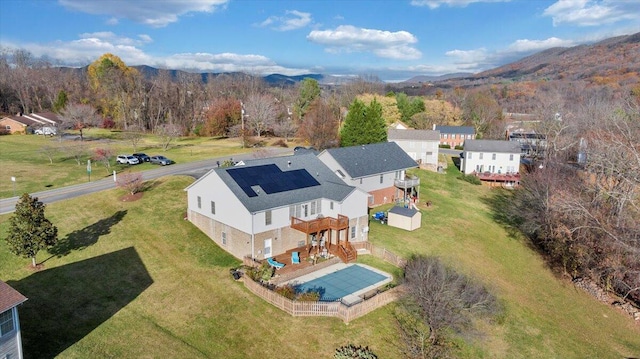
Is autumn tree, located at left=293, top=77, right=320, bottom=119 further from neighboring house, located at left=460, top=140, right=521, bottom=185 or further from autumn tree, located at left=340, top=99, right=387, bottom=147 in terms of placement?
neighboring house, located at left=460, top=140, right=521, bottom=185

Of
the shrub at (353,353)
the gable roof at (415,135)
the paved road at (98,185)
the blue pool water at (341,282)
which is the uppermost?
the gable roof at (415,135)

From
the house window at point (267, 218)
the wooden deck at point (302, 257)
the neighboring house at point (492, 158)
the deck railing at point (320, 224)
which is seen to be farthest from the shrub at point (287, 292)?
the neighboring house at point (492, 158)

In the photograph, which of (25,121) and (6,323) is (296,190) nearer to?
(6,323)

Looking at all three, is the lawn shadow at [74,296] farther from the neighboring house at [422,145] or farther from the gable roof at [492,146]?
the gable roof at [492,146]

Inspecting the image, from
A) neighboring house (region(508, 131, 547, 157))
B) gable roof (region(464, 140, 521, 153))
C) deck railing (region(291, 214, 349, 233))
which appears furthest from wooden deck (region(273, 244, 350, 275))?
neighboring house (region(508, 131, 547, 157))

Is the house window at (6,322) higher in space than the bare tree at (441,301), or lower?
higher

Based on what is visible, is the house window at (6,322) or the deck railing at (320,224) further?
the deck railing at (320,224)

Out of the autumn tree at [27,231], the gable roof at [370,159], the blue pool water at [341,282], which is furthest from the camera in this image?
the gable roof at [370,159]
